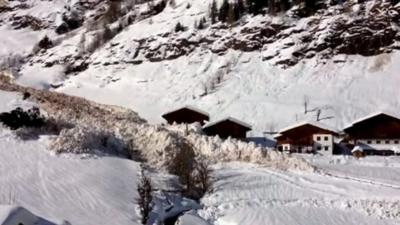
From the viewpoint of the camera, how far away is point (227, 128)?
49.8 metres

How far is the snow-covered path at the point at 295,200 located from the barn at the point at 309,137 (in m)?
21.4

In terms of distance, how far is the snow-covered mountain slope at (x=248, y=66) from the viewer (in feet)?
202

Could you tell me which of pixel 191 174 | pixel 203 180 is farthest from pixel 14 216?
pixel 191 174

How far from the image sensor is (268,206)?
72.1 ft

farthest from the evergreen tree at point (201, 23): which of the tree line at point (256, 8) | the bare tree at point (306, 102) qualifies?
the bare tree at point (306, 102)

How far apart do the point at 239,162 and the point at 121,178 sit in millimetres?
9961

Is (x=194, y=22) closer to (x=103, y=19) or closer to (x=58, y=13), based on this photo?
(x=103, y=19)

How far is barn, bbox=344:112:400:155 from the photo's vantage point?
50312 millimetres

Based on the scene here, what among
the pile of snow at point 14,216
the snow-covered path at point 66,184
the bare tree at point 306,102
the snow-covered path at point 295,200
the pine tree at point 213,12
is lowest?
the bare tree at point 306,102

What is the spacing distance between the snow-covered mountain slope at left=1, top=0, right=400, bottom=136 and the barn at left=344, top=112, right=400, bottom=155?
446 centimetres

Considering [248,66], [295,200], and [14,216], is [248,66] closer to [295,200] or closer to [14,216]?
[295,200]

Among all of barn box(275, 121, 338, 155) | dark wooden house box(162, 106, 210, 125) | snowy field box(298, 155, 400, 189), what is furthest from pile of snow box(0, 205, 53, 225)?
dark wooden house box(162, 106, 210, 125)

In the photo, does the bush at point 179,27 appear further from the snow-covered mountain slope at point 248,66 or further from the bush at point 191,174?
the bush at point 191,174

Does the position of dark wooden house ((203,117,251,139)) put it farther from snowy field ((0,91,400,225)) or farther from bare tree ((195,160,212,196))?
bare tree ((195,160,212,196))
